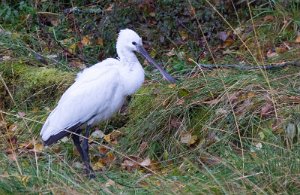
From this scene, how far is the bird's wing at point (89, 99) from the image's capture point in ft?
21.7

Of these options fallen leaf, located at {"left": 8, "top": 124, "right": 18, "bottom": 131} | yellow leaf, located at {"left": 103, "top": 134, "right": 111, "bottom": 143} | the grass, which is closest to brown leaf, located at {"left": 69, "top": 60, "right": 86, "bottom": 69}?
the grass

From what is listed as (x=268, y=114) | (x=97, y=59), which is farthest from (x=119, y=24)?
(x=268, y=114)

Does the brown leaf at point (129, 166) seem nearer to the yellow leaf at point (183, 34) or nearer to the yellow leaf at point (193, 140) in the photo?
the yellow leaf at point (193, 140)

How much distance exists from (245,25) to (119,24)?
139 cm

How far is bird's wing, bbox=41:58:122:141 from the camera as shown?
6.63 metres

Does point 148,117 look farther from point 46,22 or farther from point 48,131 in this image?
point 46,22

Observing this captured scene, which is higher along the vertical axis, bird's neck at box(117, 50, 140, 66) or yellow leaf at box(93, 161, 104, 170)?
bird's neck at box(117, 50, 140, 66)

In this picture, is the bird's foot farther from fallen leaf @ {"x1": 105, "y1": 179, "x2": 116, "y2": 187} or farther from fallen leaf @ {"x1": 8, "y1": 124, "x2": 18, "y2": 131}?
fallen leaf @ {"x1": 8, "y1": 124, "x2": 18, "y2": 131}

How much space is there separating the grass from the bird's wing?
0.24 metres

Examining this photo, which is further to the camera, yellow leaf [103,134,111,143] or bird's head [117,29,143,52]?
yellow leaf [103,134,111,143]

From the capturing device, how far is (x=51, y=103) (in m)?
8.07

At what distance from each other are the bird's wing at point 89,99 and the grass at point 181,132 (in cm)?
24

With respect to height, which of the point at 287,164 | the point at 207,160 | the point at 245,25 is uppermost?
the point at 287,164

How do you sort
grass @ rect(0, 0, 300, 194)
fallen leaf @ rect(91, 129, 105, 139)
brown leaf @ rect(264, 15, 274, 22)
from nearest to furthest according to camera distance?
grass @ rect(0, 0, 300, 194), fallen leaf @ rect(91, 129, 105, 139), brown leaf @ rect(264, 15, 274, 22)
